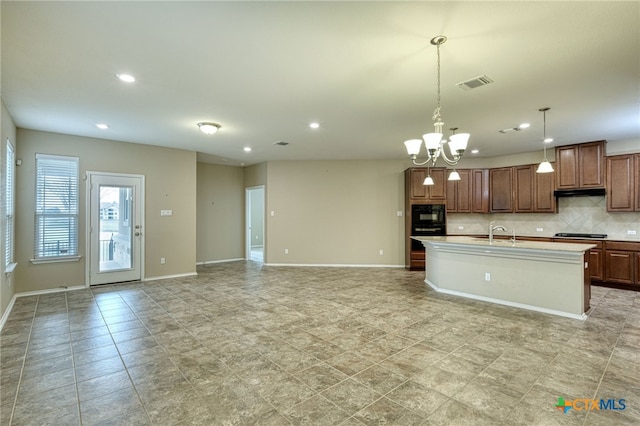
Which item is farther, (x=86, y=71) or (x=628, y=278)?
(x=628, y=278)

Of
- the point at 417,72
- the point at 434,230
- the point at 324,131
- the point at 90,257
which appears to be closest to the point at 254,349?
the point at 417,72

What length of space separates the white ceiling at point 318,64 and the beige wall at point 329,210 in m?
2.94

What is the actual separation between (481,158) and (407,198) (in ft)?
6.68

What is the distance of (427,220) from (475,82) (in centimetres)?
442

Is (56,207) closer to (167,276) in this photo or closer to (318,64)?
(167,276)

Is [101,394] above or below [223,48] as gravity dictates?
below

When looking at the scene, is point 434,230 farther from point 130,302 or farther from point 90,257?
point 90,257

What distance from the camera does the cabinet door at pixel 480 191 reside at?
7156mm

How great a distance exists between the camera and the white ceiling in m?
2.09

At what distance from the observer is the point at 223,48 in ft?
8.22

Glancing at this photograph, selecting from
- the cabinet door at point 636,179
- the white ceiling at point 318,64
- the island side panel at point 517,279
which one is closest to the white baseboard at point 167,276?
the white ceiling at point 318,64

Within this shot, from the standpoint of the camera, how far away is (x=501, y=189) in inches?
274

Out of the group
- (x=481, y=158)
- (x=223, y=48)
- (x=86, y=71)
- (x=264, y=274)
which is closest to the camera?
(x=223, y=48)

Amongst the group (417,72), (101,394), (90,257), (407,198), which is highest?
(417,72)
